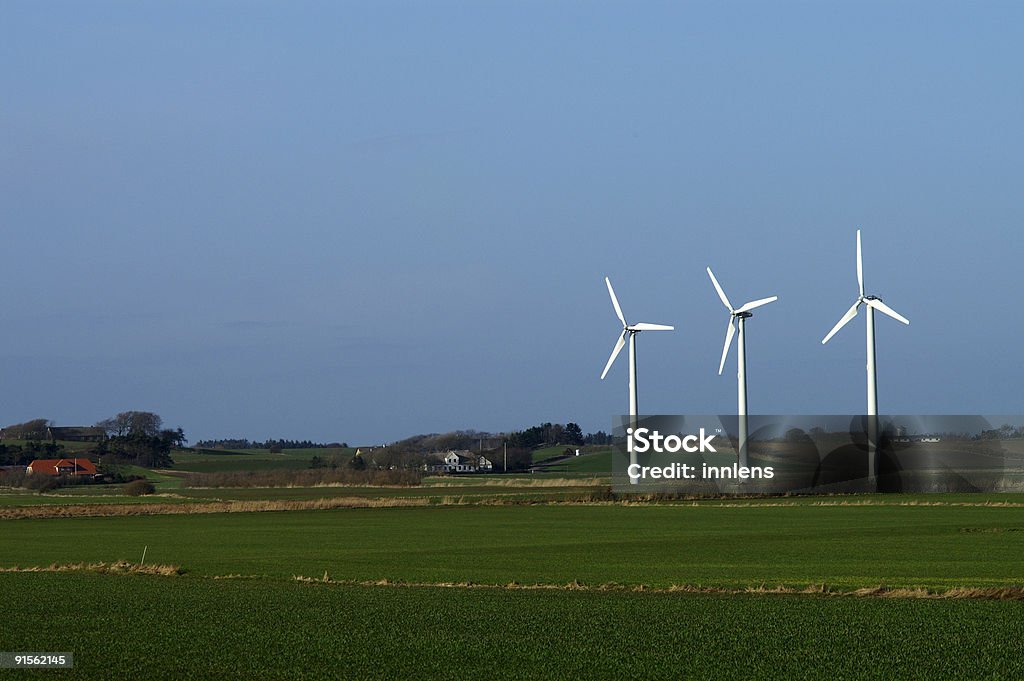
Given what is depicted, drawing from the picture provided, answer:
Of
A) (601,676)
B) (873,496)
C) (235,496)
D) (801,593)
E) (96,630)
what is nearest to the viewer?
(601,676)

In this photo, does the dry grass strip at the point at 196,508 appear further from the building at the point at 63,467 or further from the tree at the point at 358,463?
the building at the point at 63,467

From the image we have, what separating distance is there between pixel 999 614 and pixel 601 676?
37.0ft

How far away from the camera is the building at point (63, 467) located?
168 m

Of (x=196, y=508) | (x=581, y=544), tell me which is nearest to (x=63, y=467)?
(x=196, y=508)

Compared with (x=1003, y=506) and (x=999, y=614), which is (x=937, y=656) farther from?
(x=1003, y=506)

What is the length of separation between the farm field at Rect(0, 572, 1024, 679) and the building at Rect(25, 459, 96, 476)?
453ft

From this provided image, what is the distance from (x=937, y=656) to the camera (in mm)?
24125

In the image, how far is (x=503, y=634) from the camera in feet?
90.5

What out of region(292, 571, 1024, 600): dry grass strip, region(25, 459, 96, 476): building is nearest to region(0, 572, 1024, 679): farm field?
region(292, 571, 1024, 600): dry grass strip

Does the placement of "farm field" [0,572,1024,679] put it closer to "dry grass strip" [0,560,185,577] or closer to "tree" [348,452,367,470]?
"dry grass strip" [0,560,185,577]

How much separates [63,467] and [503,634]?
15744 centimetres

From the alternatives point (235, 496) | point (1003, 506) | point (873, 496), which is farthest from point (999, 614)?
point (235, 496)

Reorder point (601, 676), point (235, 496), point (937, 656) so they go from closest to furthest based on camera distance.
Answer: point (601, 676), point (937, 656), point (235, 496)

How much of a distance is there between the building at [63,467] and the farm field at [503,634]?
453 feet
